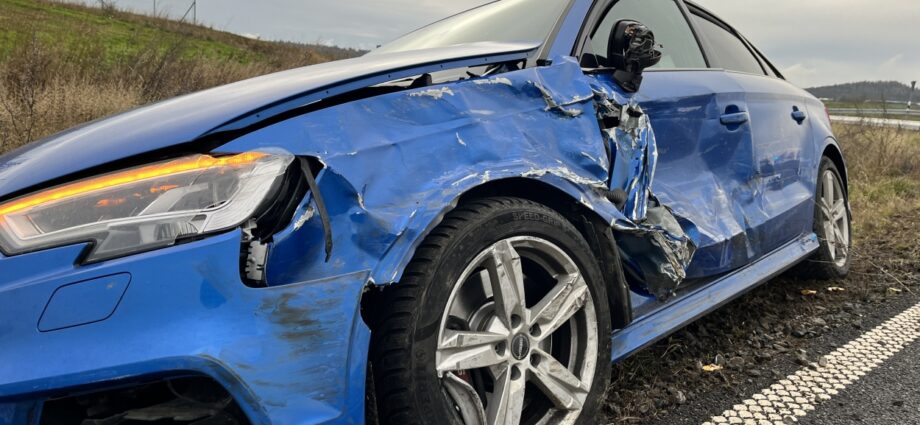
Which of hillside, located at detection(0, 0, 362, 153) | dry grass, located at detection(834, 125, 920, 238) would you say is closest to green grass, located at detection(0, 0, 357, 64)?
hillside, located at detection(0, 0, 362, 153)

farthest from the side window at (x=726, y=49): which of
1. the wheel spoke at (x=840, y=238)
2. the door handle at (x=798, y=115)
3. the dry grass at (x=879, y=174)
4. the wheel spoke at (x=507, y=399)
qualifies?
the dry grass at (x=879, y=174)

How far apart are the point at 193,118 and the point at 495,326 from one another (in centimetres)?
90

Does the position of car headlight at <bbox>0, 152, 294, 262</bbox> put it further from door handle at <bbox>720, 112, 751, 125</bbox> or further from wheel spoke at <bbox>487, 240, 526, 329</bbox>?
door handle at <bbox>720, 112, 751, 125</bbox>

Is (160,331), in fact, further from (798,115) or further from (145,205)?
(798,115)

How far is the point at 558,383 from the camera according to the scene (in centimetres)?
177

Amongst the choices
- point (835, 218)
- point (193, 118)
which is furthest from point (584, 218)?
point (835, 218)

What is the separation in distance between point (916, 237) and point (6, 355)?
5875 mm

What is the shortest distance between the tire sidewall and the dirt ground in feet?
1.43

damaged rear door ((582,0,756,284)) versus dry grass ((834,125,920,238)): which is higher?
damaged rear door ((582,0,756,284))

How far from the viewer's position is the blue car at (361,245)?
1177 mm

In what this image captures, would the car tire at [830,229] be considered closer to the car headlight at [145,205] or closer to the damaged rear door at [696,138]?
the damaged rear door at [696,138]

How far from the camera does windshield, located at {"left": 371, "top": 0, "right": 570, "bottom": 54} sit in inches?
91.7

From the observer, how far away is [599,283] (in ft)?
6.19

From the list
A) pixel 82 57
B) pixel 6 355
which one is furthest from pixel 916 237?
pixel 82 57
